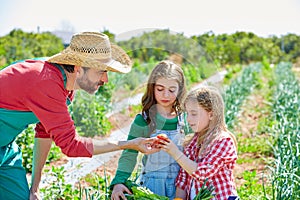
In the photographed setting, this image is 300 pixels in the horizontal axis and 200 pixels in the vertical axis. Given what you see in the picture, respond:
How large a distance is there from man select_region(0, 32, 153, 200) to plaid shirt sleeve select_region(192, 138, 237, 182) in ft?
0.93

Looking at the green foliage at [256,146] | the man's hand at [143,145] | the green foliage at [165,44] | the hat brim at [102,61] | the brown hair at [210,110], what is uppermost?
the green foliage at [165,44]

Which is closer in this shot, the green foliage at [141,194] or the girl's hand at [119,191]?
the green foliage at [141,194]

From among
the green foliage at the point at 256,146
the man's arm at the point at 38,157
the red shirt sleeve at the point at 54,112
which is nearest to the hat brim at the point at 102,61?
the red shirt sleeve at the point at 54,112

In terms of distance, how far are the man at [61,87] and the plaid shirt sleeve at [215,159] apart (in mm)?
283


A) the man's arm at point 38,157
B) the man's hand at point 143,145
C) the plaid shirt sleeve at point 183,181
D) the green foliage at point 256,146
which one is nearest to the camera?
the man's hand at point 143,145

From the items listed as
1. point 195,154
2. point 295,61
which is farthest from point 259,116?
point 295,61

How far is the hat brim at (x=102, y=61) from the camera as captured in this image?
215 cm

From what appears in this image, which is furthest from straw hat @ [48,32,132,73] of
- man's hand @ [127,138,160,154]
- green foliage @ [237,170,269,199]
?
green foliage @ [237,170,269,199]

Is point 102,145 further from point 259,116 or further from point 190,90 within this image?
point 259,116

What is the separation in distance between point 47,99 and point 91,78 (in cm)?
22

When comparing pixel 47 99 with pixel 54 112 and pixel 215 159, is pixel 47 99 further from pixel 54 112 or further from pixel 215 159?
pixel 215 159

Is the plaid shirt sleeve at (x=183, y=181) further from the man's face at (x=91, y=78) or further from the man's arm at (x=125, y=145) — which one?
the man's face at (x=91, y=78)

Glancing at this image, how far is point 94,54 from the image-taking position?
2.17 meters

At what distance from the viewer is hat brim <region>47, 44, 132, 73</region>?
215 centimetres
